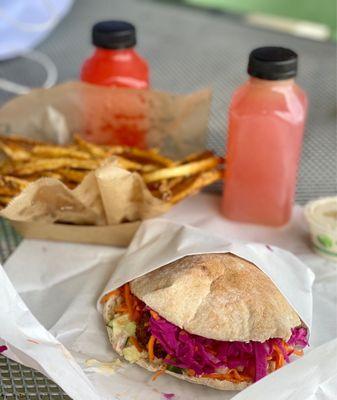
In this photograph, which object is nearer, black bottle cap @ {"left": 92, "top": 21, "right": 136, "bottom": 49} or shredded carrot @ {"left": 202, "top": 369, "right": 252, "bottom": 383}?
shredded carrot @ {"left": 202, "top": 369, "right": 252, "bottom": 383}

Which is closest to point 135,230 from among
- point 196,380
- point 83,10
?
point 196,380

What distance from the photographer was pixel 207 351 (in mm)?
909

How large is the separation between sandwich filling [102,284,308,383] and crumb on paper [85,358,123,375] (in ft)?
0.06

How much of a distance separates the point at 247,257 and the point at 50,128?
580 millimetres

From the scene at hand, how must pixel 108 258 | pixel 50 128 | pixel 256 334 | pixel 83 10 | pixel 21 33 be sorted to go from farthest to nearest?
pixel 83 10, pixel 21 33, pixel 50 128, pixel 108 258, pixel 256 334

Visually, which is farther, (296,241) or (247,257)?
(296,241)

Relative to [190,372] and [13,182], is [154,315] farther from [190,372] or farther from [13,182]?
[13,182]

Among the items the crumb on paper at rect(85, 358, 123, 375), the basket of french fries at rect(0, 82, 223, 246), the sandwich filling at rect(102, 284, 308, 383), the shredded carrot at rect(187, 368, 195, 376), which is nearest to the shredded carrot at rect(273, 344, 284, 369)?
the sandwich filling at rect(102, 284, 308, 383)

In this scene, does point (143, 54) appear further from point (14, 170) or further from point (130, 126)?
point (14, 170)

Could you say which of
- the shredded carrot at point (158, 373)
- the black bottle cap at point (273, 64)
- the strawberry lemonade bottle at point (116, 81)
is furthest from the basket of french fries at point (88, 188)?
the shredded carrot at point (158, 373)

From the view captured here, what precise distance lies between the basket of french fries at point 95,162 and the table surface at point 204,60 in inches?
4.6

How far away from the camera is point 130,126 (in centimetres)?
137

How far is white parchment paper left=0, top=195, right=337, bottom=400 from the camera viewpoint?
2.65 feet

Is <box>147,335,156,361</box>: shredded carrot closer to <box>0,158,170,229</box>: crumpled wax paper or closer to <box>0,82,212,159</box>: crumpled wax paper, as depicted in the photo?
<box>0,158,170,229</box>: crumpled wax paper
